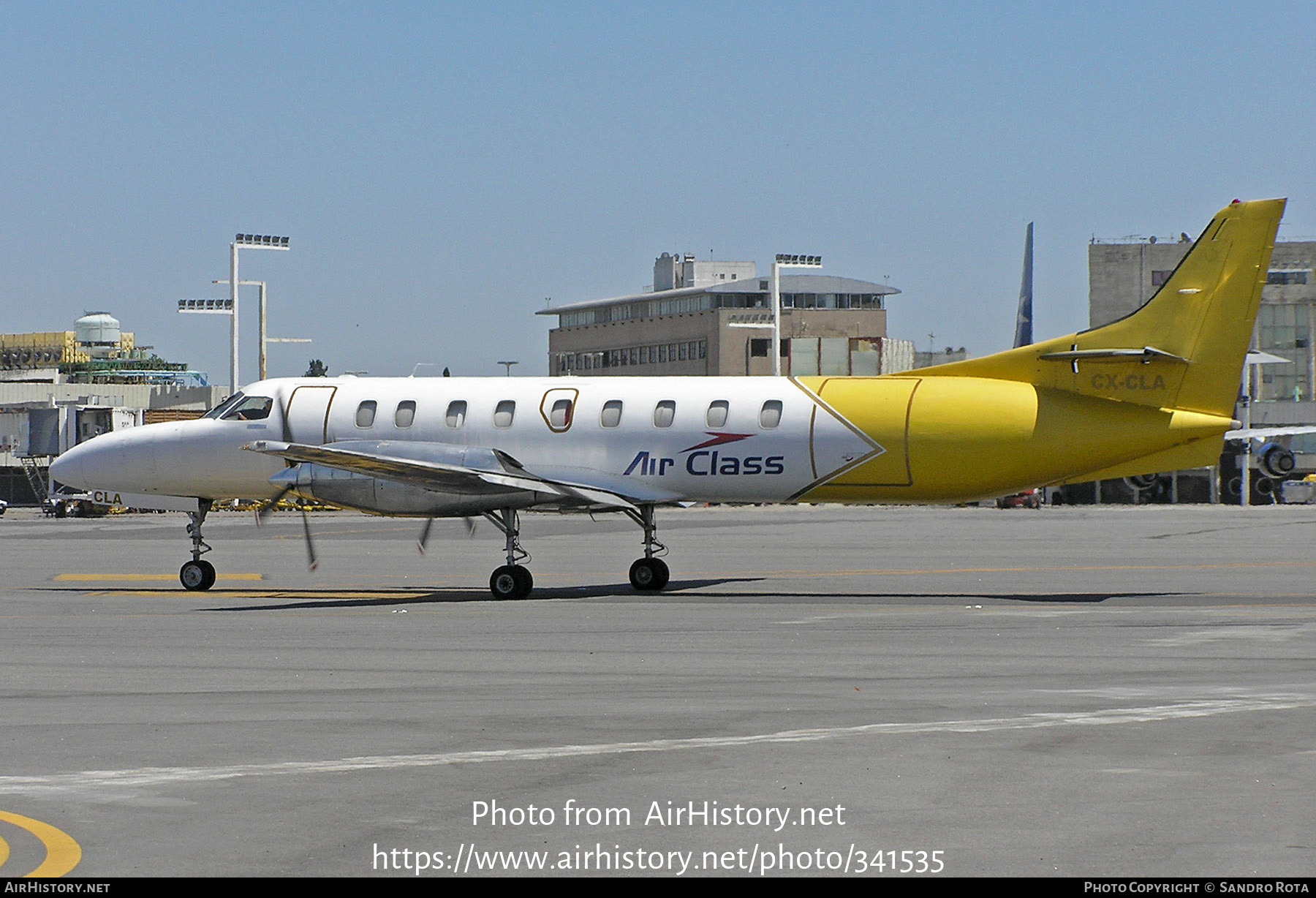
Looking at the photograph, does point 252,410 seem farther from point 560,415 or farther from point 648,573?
point 648,573

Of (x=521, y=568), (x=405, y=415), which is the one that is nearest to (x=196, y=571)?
(x=405, y=415)

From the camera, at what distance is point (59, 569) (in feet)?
114

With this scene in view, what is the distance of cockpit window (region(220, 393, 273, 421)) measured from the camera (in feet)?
94.5

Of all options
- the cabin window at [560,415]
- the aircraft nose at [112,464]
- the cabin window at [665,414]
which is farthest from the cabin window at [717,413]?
the aircraft nose at [112,464]

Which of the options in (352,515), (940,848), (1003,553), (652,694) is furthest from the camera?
(352,515)

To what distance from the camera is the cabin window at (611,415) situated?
89.8ft

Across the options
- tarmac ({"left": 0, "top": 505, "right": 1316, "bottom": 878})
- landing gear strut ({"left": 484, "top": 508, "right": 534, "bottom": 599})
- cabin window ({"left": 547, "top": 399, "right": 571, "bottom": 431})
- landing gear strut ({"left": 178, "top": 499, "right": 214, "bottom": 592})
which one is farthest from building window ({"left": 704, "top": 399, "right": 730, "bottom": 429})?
landing gear strut ({"left": 178, "top": 499, "right": 214, "bottom": 592})

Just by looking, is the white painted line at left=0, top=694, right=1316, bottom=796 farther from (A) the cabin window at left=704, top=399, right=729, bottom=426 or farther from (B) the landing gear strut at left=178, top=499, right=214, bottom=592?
(B) the landing gear strut at left=178, top=499, right=214, bottom=592

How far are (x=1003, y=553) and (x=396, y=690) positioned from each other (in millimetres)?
25458

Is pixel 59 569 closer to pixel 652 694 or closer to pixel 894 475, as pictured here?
pixel 894 475

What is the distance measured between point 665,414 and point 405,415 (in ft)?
15.9

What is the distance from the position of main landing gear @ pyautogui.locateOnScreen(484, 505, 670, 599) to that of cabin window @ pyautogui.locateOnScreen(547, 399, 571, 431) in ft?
5.98

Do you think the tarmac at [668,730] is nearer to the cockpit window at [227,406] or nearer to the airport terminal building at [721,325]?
the cockpit window at [227,406]
